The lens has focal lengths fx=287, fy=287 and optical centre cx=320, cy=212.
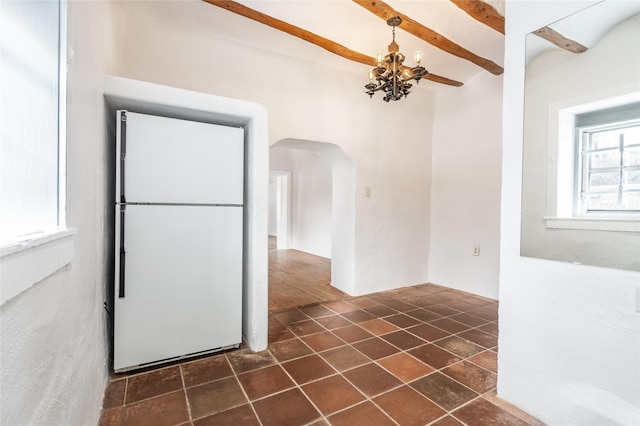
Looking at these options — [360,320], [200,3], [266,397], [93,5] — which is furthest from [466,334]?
[200,3]

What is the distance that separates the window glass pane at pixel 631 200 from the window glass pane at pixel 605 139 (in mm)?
251

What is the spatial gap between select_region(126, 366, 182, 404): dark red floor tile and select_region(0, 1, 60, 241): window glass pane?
1.30 metres

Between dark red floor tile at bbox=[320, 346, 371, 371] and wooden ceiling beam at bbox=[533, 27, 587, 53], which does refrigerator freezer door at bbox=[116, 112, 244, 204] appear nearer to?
dark red floor tile at bbox=[320, 346, 371, 371]

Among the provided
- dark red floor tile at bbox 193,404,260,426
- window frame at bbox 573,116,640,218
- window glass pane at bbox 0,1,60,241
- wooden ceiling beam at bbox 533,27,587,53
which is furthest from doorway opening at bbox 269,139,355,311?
window glass pane at bbox 0,1,60,241

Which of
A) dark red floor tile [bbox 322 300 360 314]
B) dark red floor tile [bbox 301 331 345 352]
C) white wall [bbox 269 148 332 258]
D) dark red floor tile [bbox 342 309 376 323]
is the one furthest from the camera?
white wall [bbox 269 148 332 258]

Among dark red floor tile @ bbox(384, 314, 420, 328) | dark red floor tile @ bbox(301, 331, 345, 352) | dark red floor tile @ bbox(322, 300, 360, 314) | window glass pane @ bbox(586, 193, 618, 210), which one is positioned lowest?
dark red floor tile @ bbox(322, 300, 360, 314)

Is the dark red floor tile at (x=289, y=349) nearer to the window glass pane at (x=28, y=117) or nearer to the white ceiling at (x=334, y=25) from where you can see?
the window glass pane at (x=28, y=117)

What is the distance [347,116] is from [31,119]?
325 cm

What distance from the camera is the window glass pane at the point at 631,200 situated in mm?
1333

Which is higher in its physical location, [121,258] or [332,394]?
[121,258]

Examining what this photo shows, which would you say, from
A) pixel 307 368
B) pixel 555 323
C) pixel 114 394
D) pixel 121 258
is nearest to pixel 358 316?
pixel 307 368

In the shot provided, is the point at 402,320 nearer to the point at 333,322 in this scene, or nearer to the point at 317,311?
the point at 333,322

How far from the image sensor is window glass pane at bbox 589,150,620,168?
56.0 inches

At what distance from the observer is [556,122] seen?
5.26ft
